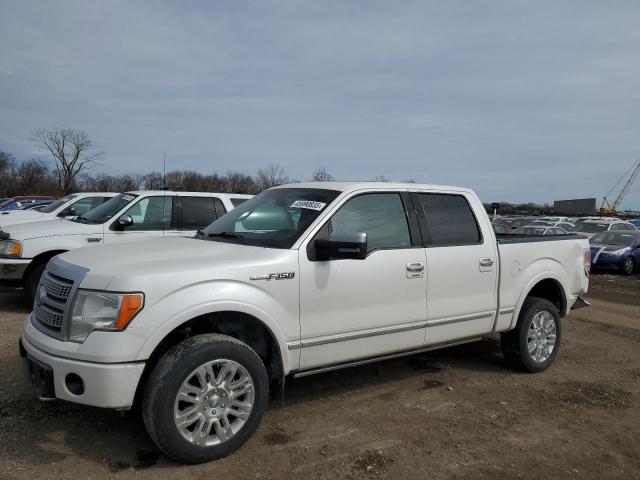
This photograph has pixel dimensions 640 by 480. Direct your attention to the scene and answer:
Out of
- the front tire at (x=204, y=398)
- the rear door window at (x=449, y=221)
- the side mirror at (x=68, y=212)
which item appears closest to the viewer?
the front tire at (x=204, y=398)

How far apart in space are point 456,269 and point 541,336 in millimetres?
1616

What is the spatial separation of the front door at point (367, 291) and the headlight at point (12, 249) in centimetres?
529

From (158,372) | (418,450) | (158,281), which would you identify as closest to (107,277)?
(158,281)

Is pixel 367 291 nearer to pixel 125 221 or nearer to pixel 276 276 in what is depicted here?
pixel 276 276

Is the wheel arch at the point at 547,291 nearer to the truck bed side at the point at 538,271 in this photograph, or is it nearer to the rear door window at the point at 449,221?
the truck bed side at the point at 538,271

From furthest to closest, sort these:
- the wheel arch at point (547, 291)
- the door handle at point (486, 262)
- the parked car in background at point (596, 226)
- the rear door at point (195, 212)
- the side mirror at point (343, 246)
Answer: the parked car in background at point (596, 226) < the rear door at point (195, 212) < the wheel arch at point (547, 291) < the door handle at point (486, 262) < the side mirror at point (343, 246)

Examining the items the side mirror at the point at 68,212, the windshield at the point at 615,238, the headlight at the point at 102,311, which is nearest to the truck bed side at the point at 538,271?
the headlight at the point at 102,311

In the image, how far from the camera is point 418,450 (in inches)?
148

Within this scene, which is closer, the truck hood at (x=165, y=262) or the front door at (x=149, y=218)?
the truck hood at (x=165, y=262)

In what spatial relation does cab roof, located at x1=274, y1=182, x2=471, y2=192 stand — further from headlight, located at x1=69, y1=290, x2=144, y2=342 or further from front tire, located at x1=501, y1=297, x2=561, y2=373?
headlight, located at x1=69, y1=290, x2=144, y2=342

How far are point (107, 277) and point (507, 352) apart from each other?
418 centimetres

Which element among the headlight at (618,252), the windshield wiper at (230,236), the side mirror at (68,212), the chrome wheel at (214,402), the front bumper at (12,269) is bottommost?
the headlight at (618,252)

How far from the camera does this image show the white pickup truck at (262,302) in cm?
325

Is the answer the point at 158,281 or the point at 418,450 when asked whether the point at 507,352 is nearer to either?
the point at 418,450
